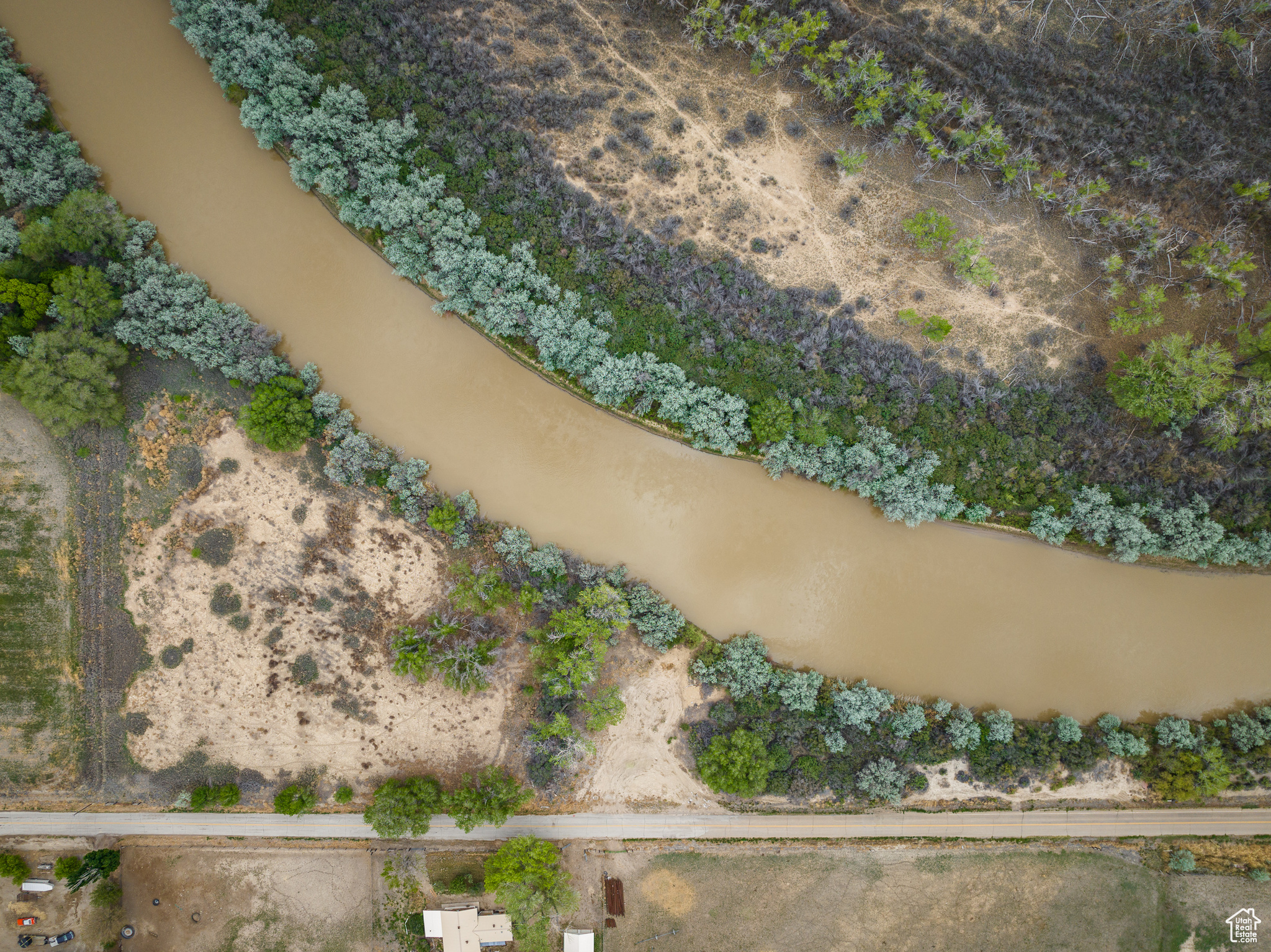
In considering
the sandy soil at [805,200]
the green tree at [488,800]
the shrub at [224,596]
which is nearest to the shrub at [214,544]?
the shrub at [224,596]

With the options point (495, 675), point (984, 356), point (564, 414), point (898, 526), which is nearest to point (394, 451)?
point (564, 414)

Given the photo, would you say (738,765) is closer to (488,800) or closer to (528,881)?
(528,881)

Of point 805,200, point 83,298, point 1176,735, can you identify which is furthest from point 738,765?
point 83,298

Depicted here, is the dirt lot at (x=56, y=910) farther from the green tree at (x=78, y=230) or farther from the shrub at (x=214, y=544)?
the green tree at (x=78, y=230)

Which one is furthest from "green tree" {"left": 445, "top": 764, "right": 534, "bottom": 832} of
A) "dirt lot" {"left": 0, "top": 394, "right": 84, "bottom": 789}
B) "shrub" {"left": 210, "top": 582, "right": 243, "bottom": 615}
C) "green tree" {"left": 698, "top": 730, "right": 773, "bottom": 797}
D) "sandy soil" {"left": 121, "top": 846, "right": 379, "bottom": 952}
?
"dirt lot" {"left": 0, "top": 394, "right": 84, "bottom": 789}

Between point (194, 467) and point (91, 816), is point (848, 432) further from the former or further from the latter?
point (91, 816)

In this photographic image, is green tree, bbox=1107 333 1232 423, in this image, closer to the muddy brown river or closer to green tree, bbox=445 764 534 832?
the muddy brown river
